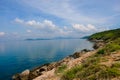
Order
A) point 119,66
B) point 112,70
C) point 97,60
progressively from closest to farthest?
point 112,70
point 119,66
point 97,60

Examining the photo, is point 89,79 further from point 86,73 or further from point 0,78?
point 0,78

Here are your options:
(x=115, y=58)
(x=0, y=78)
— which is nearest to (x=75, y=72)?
(x=115, y=58)

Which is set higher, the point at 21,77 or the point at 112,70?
the point at 112,70

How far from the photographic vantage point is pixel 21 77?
39438 millimetres

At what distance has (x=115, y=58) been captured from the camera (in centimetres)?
1817

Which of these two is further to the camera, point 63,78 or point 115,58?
point 115,58

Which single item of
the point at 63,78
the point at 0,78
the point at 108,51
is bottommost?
the point at 0,78

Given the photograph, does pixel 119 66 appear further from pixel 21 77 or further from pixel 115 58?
pixel 21 77

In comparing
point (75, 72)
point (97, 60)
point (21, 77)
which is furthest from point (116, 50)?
point (21, 77)

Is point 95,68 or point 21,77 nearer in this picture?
point 95,68

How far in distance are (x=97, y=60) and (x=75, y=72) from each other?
2616 millimetres

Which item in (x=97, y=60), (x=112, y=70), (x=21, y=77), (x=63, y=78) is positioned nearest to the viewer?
(x=112, y=70)

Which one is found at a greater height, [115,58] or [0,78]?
[115,58]

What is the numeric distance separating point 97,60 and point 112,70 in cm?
434
